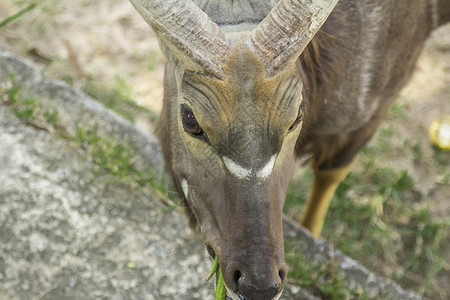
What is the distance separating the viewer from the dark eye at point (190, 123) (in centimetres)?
313

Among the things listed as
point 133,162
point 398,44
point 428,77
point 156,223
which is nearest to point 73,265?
point 156,223

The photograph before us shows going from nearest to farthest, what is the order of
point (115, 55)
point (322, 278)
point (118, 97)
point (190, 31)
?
point (190, 31), point (322, 278), point (118, 97), point (115, 55)

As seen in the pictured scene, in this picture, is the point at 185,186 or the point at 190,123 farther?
the point at 185,186

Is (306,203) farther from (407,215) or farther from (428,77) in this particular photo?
(428,77)

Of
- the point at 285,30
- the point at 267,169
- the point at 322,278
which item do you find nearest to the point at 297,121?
the point at 267,169

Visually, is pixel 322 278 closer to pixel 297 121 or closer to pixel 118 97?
pixel 297 121

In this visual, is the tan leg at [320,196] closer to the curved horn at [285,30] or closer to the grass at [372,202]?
the grass at [372,202]

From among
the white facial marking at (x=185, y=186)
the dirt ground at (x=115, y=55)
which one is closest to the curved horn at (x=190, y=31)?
the white facial marking at (x=185, y=186)

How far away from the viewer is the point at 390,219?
6043mm

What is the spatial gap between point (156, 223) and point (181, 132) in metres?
1.47

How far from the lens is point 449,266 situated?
5652 mm

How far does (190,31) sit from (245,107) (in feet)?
1.53

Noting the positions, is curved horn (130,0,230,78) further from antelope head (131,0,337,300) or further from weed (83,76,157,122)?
weed (83,76,157,122)

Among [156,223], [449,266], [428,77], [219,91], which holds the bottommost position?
[449,266]
